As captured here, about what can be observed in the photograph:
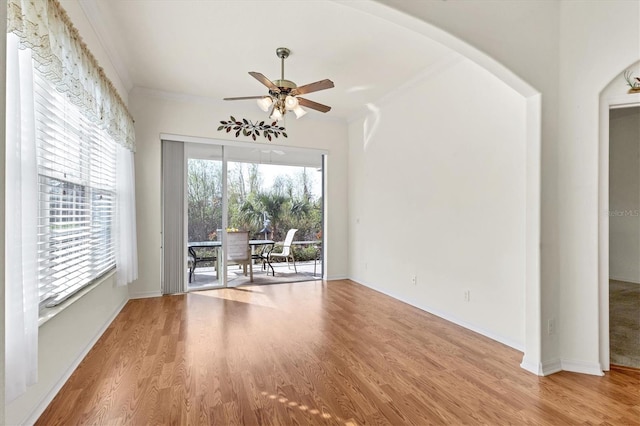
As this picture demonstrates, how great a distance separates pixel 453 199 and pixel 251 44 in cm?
284

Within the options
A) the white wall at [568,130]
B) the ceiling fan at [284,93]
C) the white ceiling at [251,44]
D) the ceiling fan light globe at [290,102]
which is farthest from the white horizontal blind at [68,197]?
the white wall at [568,130]

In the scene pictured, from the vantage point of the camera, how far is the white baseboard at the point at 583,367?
2.40 meters

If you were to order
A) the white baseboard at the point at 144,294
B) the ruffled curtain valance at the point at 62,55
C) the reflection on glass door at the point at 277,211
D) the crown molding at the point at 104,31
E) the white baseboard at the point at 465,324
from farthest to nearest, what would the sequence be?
the reflection on glass door at the point at 277,211
the white baseboard at the point at 144,294
the white baseboard at the point at 465,324
the crown molding at the point at 104,31
the ruffled curtain valance at the point at 62,55

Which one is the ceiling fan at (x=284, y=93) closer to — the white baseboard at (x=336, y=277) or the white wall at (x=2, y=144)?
the white wall at (x=2, y=144)

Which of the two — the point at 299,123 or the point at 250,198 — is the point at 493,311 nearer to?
the point at 299,123

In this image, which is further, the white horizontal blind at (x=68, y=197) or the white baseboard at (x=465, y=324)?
the white baseboard at (x=465, y=324)

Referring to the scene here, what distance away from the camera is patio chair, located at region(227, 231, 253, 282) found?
211 inches

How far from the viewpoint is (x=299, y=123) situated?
556 centimetres

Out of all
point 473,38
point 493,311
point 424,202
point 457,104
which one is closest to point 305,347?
point 493,311

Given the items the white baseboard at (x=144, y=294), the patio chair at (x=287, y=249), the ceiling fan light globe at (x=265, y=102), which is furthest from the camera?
the patio chair at (x=287, y=249)

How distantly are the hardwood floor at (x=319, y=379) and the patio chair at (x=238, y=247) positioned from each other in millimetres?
1812

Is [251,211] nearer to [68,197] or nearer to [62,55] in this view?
[68,197]

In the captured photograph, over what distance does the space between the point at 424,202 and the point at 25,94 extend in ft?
12.5

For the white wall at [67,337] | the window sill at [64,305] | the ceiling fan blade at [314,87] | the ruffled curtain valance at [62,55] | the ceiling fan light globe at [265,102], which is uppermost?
the ceiling fan blade at [314,87]
